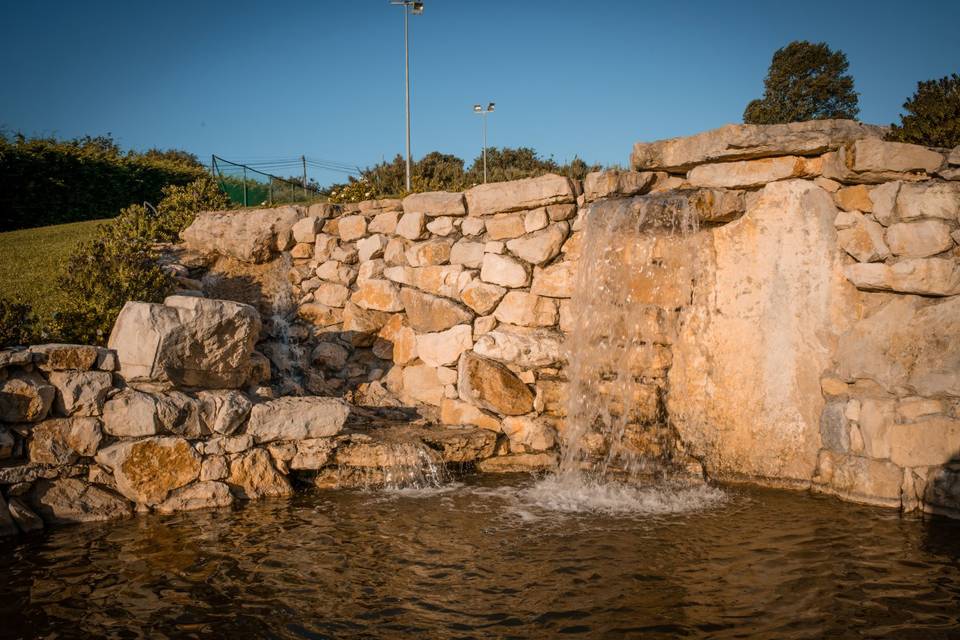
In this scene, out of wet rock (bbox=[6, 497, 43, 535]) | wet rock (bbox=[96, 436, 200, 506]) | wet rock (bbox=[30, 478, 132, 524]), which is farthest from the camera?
wet rock (bbox=[96, 436, 200, 506])

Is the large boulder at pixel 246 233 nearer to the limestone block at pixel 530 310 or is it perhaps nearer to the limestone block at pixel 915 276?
the limestone block at pixel 530 310

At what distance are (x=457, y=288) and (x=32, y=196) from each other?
10888mm

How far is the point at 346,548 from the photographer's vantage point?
14.5ft

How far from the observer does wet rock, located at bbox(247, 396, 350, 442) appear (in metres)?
5.63

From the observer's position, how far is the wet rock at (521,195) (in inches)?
271

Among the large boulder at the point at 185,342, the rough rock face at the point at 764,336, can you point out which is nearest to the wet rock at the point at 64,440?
the large boulder at the point at 185,342

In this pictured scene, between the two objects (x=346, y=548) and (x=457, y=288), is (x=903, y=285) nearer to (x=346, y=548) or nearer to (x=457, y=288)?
(x=457, y=288)

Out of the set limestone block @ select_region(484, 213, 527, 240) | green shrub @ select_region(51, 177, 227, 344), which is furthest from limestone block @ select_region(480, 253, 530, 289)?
green shrub @ select_region(51, 177, 227, 344)

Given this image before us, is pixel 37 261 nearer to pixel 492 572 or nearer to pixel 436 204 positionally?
pixel 436 204

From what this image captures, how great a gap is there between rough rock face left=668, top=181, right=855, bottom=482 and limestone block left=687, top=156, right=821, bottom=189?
100mm

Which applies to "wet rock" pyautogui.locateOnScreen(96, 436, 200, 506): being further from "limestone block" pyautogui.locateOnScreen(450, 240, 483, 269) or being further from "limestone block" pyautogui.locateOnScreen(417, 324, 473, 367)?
"limestone block" pyautogui.locateOnScreen(450, 240, 483, 269)

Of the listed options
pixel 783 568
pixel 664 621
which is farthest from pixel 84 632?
pixel 783 568

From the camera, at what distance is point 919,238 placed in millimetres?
5254

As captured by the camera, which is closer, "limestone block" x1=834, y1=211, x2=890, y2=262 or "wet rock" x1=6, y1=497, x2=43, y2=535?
"wet rock" x1=6, y1=497, x2=43, y2=535
